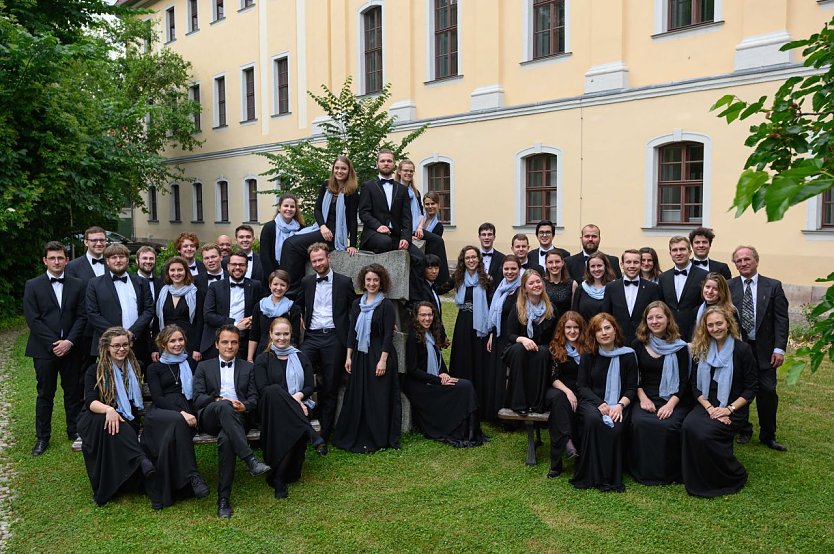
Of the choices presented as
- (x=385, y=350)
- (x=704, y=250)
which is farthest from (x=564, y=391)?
(x=704, y=250)

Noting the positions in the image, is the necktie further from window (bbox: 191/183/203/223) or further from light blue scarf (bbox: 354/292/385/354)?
window (bbox: 191/183/203/223)

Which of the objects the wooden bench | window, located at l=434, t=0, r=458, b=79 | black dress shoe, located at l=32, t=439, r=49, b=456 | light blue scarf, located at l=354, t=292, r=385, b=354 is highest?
window, located at l=434, t=0, r=458, b=79

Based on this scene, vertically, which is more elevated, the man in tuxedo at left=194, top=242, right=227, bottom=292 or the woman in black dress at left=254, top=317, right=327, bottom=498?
the man in tuxedo at left=194, top=242, right=227, bottom=292

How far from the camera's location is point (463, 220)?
20156 millimetres

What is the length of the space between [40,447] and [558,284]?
17.8 feet

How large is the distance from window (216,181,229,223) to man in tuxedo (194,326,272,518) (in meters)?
25.7

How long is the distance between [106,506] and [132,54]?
92.2 ft

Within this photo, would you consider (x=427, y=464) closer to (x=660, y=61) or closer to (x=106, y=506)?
(x=106, y=506)

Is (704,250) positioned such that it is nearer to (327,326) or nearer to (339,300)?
(339,300)

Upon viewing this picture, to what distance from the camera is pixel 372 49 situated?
74.9ft

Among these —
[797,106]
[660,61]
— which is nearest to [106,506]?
[797,106]

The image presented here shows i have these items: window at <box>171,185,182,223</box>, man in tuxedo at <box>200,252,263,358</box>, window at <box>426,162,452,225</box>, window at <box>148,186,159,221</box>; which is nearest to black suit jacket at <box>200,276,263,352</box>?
man in tuxedo at <box>200,252,263,358</box>

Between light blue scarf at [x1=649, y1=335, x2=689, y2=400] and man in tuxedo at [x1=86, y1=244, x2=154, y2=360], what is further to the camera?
man in tuxedo at [x1=86, y1=244, x2=154, y2=360]

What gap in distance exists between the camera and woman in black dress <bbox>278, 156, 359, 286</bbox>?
814 centimetres
